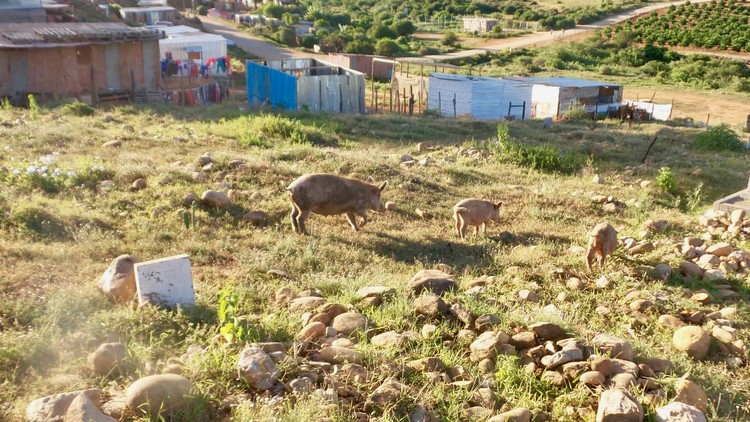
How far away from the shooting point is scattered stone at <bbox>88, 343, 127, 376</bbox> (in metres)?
4.95

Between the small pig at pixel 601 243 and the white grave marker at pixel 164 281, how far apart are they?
190 inches

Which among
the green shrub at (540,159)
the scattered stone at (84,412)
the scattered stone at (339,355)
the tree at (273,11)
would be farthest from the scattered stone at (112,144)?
the tree at (273,11)

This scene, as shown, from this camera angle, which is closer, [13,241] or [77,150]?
[13,241]

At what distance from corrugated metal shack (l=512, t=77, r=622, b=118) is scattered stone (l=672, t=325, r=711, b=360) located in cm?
2228

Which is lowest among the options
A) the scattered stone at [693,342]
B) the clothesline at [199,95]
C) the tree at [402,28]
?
the clothesline at [199,95]

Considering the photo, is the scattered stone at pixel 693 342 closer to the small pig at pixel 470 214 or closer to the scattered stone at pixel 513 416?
the scattered stone at pixel 513 416

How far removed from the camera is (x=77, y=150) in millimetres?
14258

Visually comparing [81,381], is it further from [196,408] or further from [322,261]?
[322,261]

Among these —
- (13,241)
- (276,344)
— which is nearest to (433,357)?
(276,344)

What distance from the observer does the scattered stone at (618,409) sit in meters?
4.63

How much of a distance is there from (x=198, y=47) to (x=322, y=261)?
31278mm

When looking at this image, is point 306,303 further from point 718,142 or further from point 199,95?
point 199,95

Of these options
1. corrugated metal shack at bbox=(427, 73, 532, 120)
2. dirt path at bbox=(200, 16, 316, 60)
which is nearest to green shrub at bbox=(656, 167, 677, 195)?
corrugated metal shack at bbox=(427, 73, 532, 120)

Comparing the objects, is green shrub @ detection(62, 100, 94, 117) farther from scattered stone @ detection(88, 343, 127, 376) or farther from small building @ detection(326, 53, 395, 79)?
small building @ detection(326, 53, 395, 79)
